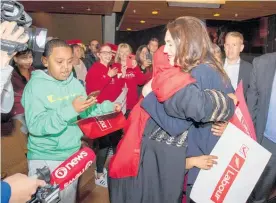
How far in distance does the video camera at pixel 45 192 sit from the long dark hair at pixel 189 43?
0.71 metres

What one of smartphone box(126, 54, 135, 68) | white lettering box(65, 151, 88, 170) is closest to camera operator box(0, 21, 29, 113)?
white lettering box(65, 151, 88, 170)

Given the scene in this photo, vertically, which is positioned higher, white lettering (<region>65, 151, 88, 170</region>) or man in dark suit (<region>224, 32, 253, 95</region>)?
man in dark suit (<region>224, 32, 253, 95</region>)

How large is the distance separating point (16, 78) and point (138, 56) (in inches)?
93.1

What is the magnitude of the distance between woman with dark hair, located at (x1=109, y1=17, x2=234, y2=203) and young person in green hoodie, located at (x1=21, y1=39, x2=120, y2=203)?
1.13 ft

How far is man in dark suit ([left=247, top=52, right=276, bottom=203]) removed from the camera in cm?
213

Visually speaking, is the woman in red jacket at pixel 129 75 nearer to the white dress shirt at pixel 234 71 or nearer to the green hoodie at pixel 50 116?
the white dress shirt at pixel 234 71

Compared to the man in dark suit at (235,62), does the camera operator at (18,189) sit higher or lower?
lower

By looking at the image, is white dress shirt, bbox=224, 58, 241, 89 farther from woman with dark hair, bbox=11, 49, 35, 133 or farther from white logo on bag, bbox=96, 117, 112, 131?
woman with dark hair, bbox=11, 49, 35, 133

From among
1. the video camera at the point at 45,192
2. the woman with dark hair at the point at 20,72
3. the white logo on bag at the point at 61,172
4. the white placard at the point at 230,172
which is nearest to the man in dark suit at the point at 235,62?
the white placard at the point at 230,172

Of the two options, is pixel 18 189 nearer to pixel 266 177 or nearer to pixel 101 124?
pixel 101 124

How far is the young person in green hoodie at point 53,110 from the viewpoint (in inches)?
58.9

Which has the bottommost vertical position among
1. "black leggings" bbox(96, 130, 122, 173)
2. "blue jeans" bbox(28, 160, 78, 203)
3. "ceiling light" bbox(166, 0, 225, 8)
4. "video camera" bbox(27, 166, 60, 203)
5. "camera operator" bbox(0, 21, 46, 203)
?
"black leggings" bbox(96, 130, 122, 173)

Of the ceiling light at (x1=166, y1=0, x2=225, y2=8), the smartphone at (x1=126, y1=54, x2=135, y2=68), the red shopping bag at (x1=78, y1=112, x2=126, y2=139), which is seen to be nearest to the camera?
the red shopping bag at (x1=78, y1=112, x2=126, y2=139)

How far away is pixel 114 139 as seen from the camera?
335cm
